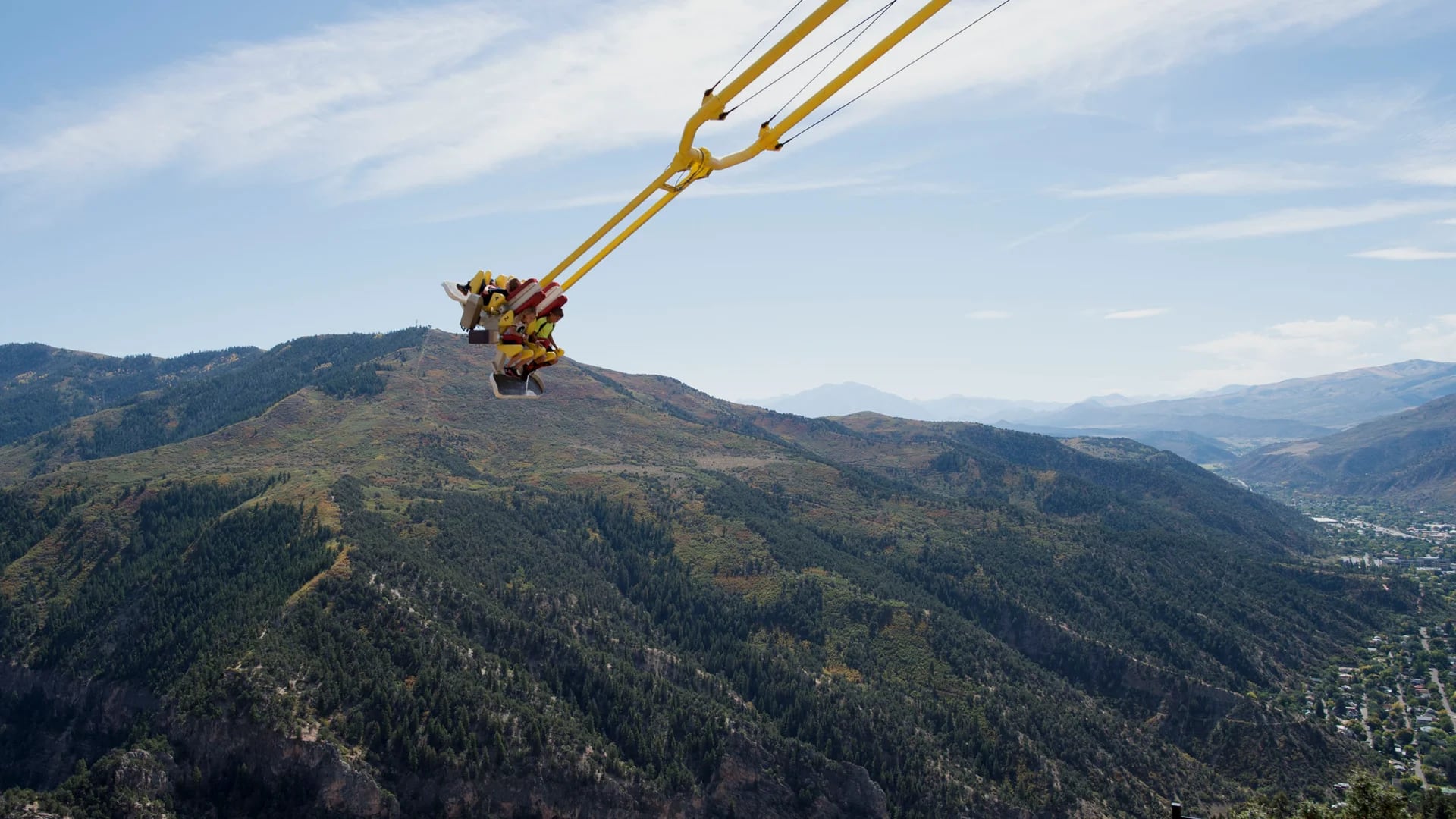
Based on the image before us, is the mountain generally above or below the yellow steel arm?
below

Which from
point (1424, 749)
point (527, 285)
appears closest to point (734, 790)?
point (527, 285)

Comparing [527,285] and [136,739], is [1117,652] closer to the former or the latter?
[136,739]

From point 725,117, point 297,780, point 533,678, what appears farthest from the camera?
point 533,678

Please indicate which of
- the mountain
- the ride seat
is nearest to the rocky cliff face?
the mountain

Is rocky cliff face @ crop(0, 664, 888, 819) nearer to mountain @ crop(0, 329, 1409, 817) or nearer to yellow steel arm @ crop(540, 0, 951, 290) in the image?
mountain @ crop(0, 329, 1409, 817)

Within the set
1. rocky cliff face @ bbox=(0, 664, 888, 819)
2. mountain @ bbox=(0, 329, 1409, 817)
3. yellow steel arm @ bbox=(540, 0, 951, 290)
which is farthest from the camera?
mountain @ bbox=(0, 329, 1409, 817)

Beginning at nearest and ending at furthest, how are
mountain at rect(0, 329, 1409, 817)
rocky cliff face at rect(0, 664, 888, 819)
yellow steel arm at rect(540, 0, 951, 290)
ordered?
yellow steel arm at rect(540, 0, 951, 290) → rocky cliff face at rect(0, 664, 888, 819) → mountain at rect(0, 329, 1409, 817)

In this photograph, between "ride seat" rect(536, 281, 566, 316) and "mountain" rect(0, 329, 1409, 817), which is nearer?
"ride seat" rect(536, 281, 566, 316)

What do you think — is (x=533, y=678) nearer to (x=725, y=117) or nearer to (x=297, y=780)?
(x=297, y=780)

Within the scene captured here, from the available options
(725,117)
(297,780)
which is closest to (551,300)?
(725,117)

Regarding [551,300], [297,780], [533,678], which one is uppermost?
[551,300]

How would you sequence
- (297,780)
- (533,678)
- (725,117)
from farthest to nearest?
(533,678) → (297,780) → (725,117)
